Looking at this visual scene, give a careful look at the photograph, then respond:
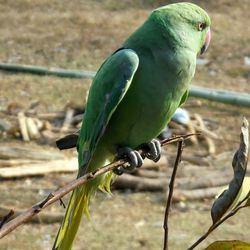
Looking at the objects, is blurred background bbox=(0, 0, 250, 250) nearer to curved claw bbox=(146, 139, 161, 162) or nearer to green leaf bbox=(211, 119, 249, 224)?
curved claw bbox=(146, 139, 161, 162)

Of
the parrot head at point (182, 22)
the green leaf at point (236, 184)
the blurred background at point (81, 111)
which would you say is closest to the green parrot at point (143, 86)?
the parrot head at point (182, 22)

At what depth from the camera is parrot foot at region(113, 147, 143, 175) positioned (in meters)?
1.77

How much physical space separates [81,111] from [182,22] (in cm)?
444

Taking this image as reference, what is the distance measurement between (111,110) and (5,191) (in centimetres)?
309

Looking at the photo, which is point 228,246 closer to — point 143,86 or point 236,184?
point 236,184

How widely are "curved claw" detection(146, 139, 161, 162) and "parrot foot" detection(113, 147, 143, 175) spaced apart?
0.05m

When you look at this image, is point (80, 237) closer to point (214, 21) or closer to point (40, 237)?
point (40, 237)

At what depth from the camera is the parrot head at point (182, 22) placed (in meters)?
2.00

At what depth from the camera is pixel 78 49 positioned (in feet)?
30.6

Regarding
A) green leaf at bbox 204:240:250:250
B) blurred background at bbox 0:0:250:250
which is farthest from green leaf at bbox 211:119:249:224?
blurred background at bbox 0:0:250:250

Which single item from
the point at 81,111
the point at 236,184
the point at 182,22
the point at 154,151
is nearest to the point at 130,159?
the point at 154,151

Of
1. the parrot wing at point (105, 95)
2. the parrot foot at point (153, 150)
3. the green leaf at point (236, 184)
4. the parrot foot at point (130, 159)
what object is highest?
the green leaf at point (236, 184)

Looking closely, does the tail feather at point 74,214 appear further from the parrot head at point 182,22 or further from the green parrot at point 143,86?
the parrot head at point 182,22

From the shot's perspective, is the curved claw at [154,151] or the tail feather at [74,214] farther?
the curved claw at [154,151]
